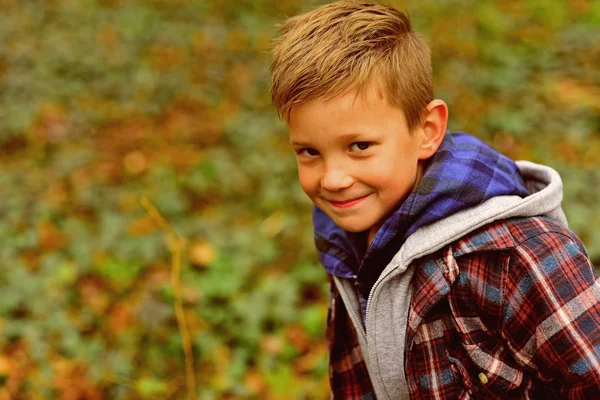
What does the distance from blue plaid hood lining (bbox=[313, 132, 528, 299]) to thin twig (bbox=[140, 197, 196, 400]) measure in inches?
62.2

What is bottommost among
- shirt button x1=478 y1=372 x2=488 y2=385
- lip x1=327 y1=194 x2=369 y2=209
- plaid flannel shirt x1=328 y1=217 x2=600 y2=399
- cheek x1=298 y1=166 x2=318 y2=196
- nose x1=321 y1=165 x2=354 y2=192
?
shirt button x1=478 y1=372 x2=488 y2=385

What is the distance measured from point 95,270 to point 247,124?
6.17 feet

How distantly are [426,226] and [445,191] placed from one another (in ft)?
0.33

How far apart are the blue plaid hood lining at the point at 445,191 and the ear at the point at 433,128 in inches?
0.9

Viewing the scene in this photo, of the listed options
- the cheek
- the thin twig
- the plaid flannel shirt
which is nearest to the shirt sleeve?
the plaid flannel shirt

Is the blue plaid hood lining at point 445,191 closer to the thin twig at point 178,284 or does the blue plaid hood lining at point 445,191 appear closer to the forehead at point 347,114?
the forehead at point 347,114

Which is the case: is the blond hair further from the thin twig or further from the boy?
the thin twig

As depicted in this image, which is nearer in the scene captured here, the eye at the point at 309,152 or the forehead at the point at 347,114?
the forehead at the point at 347,114

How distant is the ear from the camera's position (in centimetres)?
154

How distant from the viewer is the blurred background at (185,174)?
3018mm

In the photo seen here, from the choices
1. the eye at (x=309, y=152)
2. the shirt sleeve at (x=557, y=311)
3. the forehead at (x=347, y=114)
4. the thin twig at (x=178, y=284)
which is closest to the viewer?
the shirt sleeve at (x=557, y=311)

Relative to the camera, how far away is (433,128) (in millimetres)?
1564

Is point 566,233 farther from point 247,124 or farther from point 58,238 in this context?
point 247,124

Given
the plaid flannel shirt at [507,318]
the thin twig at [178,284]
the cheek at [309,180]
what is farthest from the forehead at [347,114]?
the thin twig at [178,284]
